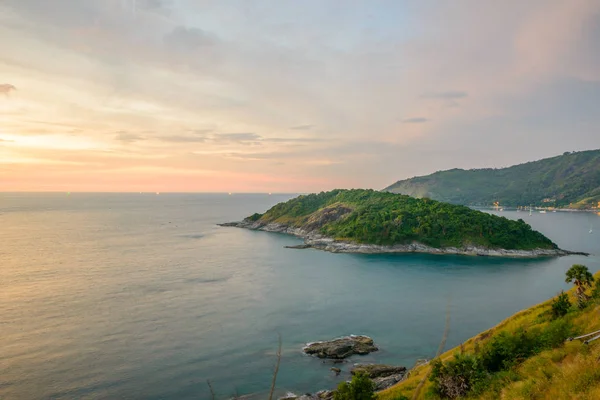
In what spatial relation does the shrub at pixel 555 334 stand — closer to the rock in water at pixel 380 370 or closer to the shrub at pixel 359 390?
the shrub at pixel 359 390

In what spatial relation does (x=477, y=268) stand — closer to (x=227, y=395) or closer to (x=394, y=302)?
(x=394, y=302)

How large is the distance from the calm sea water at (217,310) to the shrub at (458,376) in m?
23.1

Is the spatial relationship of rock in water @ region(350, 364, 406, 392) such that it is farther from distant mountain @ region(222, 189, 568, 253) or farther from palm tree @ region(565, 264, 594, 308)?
distant mountain @ region(222, 189, 568, 253)

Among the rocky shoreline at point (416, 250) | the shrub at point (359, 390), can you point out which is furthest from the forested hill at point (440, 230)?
the shrub at point (359, 390)

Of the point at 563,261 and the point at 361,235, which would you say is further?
the point at 361,235

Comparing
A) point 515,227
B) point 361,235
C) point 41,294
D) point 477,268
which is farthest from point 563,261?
point 41,294

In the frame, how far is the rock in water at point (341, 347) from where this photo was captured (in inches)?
2293

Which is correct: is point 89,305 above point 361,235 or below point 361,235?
below

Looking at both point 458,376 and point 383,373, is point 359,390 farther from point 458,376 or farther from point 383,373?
point 383,373

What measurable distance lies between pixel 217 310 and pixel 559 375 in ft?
230

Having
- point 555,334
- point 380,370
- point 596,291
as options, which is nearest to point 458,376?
point 555,334

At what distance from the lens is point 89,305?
82625 millimetres

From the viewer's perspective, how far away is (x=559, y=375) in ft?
77.7

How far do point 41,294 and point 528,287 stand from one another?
13243 cm
